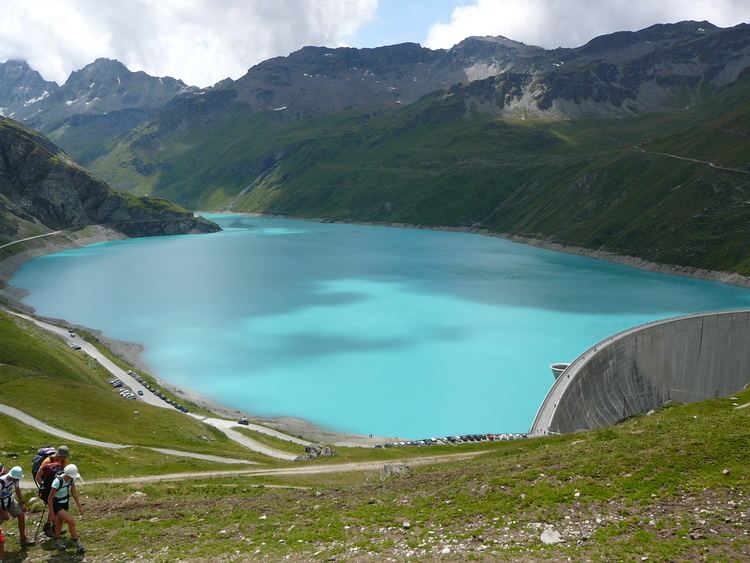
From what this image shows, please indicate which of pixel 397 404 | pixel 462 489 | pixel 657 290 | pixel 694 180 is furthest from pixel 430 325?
pixel 694 180

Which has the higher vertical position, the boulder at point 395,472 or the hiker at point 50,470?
Answer: the hiker at point 50,470

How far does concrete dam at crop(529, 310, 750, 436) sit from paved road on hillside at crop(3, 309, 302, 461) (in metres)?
27.5

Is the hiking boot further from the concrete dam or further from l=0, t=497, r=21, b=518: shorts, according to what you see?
the concrete dam

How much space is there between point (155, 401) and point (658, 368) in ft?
198

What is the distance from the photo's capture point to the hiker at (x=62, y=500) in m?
18.7

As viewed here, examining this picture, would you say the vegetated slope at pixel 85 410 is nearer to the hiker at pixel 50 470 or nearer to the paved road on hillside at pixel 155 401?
the paved road on hillside at pixel 155 401

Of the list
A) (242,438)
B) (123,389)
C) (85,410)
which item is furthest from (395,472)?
(123,389)

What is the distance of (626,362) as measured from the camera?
69938 millimetres

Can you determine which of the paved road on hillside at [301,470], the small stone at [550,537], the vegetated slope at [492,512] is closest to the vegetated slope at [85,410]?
the paved road on hillside at [301,470]

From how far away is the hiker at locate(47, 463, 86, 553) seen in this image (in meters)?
18.7

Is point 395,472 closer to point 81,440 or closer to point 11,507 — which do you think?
point 11,507

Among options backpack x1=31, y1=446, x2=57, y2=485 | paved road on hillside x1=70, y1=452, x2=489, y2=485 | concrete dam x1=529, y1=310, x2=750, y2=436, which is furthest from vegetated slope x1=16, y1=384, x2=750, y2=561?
concrete dam x1=529, y1=310, x2=750, y2=436

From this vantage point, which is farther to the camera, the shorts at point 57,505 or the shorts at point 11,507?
the shorts at point 57,505

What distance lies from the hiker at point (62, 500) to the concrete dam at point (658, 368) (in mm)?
49025
